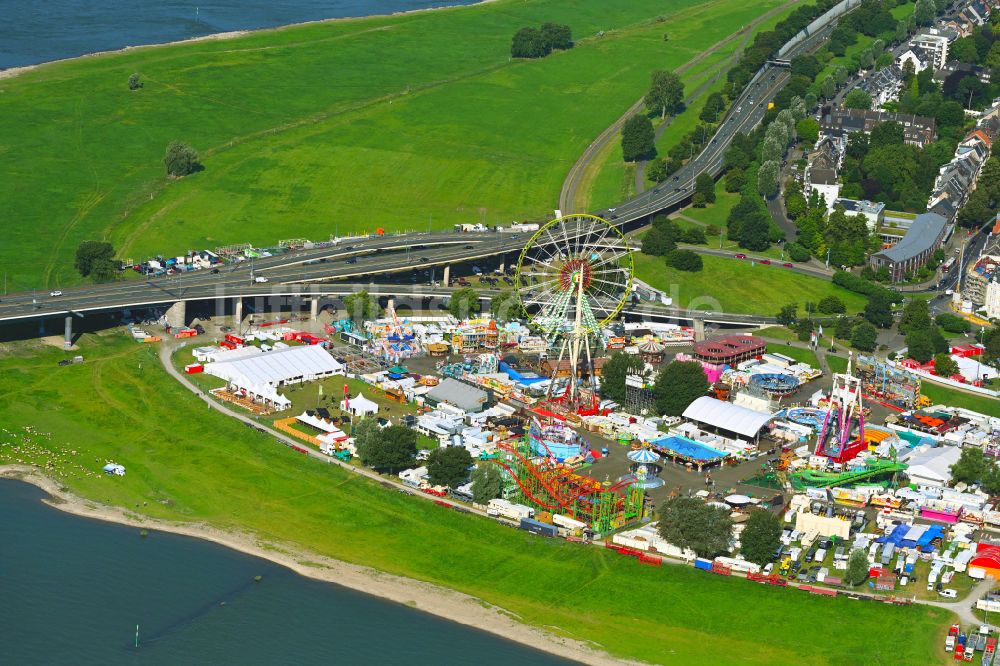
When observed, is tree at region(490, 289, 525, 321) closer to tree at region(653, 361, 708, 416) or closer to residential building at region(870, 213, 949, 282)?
tree at region(653, 361, 708, 416)

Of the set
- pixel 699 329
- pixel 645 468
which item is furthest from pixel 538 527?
pixel 699 329

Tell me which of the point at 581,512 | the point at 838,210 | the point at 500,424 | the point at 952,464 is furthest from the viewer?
the point at 838,210

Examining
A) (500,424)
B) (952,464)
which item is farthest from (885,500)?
(500,424)

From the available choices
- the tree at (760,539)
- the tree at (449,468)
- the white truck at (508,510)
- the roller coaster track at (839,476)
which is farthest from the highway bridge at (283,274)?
the tree at (760,539)

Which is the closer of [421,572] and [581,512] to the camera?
[421,572]

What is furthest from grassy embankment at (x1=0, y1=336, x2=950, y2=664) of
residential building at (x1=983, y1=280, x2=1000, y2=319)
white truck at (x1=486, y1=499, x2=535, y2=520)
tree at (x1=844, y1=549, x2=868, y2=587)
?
residential building at (x1=983, y1=280, x2=1000, y2=319)

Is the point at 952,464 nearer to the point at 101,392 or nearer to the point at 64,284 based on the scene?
the point at 101,392

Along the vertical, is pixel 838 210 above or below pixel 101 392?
above
